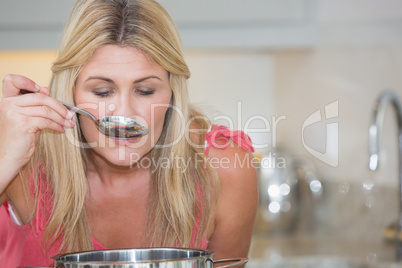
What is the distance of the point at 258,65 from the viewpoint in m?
3.02

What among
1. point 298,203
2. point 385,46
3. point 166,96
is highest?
point 385,46

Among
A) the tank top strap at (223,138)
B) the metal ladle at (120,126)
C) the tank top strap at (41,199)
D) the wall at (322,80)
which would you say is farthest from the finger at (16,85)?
the wall at (322,80)

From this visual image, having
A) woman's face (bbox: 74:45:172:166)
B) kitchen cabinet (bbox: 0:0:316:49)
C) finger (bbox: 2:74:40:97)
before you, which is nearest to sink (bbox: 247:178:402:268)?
kitchen cabinet (bbox: 0:0:316:49)

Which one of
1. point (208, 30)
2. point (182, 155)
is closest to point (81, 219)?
point (182, 155)

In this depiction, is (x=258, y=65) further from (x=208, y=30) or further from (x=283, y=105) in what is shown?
(x=208, y=30)

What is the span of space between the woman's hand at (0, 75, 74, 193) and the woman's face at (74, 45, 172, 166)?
0.33 feet

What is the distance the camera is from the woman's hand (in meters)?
1.04

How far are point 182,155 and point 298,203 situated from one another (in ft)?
5.06

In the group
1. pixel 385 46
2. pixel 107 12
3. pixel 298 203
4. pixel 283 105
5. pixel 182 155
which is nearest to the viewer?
pixel 107 12

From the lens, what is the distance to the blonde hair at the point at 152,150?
3.82ft

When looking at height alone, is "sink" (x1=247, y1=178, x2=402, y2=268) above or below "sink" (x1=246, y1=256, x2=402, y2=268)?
above

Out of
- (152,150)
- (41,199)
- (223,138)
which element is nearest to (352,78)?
(223,138)

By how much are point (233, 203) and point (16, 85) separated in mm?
577

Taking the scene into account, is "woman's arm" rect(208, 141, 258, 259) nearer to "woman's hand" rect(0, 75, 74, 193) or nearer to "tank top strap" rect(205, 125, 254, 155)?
"tank top strap" rect(205, 125, 254, 155)
